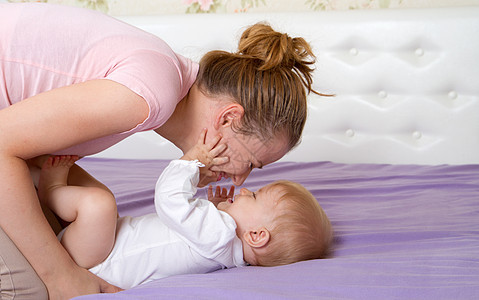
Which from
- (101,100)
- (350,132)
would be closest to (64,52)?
(101,100)

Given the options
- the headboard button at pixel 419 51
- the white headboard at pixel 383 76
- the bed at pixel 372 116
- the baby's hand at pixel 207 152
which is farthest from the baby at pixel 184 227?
the headboard button at pixel 419 51

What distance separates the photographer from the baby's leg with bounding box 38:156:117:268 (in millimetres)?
1104

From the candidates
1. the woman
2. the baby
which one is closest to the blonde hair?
the baby

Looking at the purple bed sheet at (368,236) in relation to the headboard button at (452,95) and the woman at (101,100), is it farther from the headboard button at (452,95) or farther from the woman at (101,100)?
the headboard button at (452,95)

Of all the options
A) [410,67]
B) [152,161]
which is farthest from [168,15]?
[410,67]

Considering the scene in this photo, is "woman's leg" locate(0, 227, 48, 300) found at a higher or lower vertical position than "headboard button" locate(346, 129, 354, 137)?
lower

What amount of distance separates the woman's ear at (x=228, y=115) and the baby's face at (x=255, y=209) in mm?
180

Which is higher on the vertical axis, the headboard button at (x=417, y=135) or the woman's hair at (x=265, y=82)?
the woman's hair at (x=265, y=82)

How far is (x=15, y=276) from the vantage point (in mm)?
978

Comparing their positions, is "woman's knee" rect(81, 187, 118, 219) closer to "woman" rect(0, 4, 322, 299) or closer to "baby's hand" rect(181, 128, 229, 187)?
"woman" rect(0, 4, 322, 299)

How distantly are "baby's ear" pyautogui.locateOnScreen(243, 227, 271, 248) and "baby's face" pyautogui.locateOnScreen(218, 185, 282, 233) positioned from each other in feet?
0.05

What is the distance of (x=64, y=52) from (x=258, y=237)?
56cm

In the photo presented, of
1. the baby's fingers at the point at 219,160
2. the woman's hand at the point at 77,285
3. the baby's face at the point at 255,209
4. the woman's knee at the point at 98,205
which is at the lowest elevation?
the woman's hand at the point at 77,285

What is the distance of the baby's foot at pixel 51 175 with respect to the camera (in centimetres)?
120
